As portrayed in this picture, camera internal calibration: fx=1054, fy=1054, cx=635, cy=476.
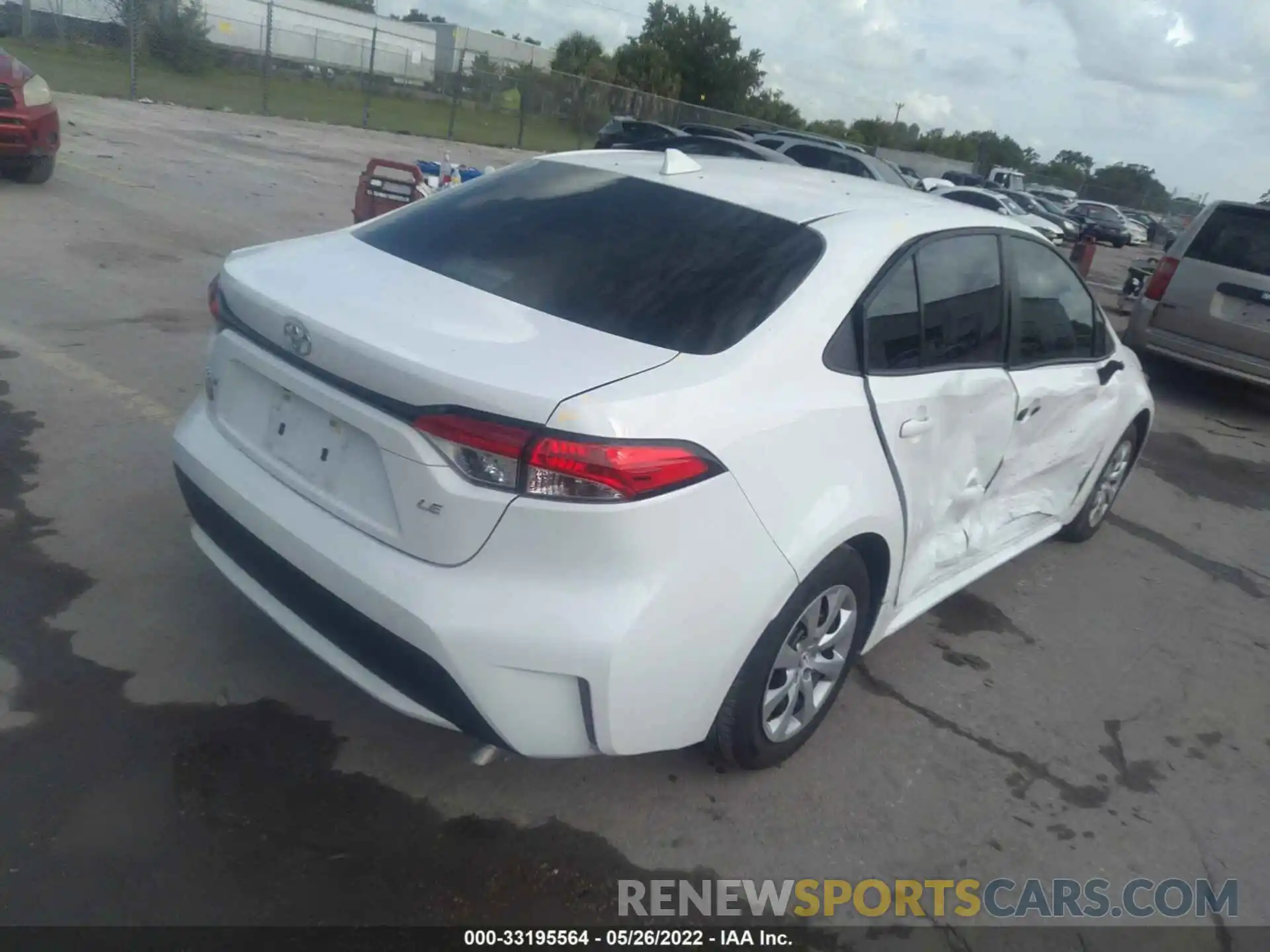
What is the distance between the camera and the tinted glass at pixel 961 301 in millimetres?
3432

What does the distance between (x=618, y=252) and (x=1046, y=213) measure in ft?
112

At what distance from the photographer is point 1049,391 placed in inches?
164

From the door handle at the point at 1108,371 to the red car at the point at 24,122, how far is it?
9522 millimetres

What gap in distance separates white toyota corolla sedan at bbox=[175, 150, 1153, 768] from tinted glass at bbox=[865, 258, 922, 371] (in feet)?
0.04

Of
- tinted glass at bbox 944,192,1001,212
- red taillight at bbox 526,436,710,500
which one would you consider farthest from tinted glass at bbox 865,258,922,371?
tinted glass at bbox 944,192,1001,212

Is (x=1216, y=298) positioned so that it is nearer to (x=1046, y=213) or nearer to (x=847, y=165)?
(x=847, y=165)

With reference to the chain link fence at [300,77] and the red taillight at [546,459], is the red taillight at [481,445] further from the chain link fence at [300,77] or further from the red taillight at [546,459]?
the chain link fence at [300,77]

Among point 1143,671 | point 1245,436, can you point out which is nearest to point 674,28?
point 1245,436

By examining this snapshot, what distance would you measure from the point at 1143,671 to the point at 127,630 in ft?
12.7

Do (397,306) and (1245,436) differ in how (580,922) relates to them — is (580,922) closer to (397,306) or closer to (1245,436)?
(397,306)

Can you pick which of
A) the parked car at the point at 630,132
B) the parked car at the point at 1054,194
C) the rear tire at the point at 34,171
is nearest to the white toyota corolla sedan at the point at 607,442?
the rear tire at the point at 34,171

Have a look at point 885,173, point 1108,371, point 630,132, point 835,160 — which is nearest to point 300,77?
point 630,132

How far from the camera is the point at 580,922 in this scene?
2.63 metres

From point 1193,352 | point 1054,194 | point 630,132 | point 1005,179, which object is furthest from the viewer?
point 1054,194
